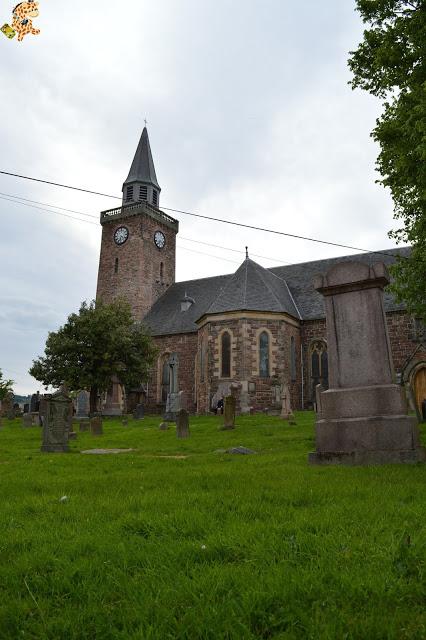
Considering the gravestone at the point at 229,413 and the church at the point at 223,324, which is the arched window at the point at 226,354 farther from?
the gravestone at the point at 229,413

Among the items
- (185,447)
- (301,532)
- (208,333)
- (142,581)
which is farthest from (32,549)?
(208,333)

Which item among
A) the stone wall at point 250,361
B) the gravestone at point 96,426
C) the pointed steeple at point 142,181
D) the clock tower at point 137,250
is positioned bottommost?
the gravestone at point 96,426

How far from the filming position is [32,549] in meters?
→ 3.19

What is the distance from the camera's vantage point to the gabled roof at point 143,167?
4419 centimetres

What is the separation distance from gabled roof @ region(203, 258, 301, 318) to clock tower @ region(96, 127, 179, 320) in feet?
34.3

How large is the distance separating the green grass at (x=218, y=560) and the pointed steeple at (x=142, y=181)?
132 ft

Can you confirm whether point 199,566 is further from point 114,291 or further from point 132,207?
point 132,207

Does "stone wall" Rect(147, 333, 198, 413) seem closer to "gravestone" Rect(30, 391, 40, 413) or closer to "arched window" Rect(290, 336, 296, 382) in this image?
"arched window" Rect(290, 336, 296, 382)

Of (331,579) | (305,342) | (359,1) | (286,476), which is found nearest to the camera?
(331,579)

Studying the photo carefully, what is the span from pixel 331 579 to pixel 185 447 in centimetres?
892

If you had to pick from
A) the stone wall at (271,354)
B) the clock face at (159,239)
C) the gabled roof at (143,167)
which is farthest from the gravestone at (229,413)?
the gabled roof at (143,167)

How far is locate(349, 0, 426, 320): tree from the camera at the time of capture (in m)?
10.5

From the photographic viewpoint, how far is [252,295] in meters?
29.5

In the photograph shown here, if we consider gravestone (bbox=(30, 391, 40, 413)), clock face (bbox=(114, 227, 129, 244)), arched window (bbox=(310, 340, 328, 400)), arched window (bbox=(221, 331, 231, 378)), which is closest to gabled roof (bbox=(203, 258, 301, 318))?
arched window (bbox=(221, 331, 231, 378))
